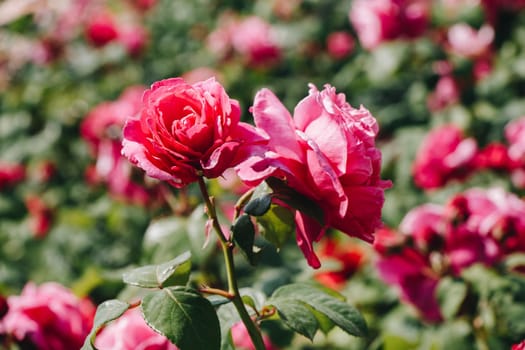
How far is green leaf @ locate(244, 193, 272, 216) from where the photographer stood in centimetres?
80

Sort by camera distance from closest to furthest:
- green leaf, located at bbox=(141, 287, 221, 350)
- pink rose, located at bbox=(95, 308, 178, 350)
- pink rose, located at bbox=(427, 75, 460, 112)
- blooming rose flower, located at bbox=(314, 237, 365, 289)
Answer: green leaf, located at bbox=(141, 287, 221, 350)
pink rose, located at bbox=(95, 308, 178, 350)
blooming rose flower, located at bbox=(314, 237, 365, 289)
pink rose, located at bbox=(427, 75, 460, 112)

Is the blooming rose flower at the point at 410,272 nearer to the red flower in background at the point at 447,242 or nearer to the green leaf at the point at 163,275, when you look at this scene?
the red flower in background at the point at 447,242

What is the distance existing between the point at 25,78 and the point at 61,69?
0.59 feet

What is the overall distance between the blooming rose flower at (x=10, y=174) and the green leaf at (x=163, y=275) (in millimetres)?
2066

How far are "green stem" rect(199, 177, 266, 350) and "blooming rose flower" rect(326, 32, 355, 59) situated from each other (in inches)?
97.9

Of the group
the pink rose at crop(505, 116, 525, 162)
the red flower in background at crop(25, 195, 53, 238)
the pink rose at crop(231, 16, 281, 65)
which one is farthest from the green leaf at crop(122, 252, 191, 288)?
the pink rose at crop(231, 16, 281, 65)

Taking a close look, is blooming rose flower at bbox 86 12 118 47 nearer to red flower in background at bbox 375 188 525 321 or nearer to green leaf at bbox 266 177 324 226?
red flower in background at bbox 375 188 525 321

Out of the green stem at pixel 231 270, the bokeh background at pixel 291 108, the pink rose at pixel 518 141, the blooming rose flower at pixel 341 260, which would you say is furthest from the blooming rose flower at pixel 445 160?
the green stem at pixel 231 270

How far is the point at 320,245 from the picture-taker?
7.46 feet

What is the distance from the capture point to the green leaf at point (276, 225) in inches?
34.6

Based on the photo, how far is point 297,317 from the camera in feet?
2.93

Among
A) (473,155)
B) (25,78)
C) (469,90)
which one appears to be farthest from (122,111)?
(25,78)

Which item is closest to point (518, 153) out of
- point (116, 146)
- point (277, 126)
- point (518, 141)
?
point (518, 141)

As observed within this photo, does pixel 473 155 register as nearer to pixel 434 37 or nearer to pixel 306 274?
pixel 306 274
